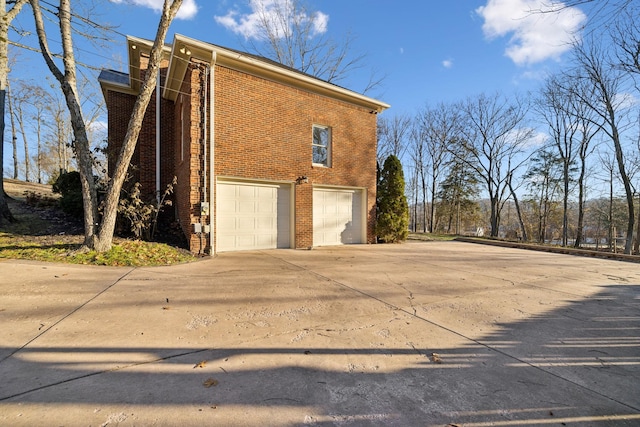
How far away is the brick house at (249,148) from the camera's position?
7219 mm

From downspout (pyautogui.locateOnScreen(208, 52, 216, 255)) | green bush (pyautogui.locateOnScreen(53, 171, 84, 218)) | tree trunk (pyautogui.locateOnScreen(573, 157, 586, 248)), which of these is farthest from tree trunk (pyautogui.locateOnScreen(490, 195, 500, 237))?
green bush (pyautogui.locateOnScreen(53, 171, 84, 218))

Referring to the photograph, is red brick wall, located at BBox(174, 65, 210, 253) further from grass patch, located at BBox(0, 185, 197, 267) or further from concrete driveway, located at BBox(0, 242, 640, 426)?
concrete driveway, located at BBox(0, 242, 640, 426)

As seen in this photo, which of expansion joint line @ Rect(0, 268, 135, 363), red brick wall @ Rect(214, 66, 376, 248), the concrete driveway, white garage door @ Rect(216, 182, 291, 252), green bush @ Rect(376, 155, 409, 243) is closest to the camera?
the concrete driveway

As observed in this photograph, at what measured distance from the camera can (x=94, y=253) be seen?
5633 mm

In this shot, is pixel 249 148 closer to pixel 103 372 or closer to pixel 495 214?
pixel 103 372

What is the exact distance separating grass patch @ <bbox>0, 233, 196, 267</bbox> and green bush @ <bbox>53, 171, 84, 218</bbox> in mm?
2309

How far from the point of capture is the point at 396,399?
6.02ft

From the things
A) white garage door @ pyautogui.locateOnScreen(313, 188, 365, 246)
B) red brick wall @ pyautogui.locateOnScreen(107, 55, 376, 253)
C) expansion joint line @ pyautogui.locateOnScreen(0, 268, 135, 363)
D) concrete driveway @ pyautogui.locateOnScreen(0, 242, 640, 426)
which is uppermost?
red brick wall @ pyautogui.locateOnScreen(107, 55, 376, 253)

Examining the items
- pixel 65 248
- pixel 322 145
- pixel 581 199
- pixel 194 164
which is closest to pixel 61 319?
pixel 65 248

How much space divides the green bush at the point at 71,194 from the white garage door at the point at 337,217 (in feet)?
24.7

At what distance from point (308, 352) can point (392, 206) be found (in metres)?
9.19

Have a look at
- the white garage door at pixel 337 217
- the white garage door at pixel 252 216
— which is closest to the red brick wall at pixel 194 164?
the white garage door at pixel 252 216

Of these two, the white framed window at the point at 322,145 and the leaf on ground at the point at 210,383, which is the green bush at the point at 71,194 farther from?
the leaf on ground at the point at 210,383

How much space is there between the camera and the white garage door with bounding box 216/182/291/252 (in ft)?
25.3
